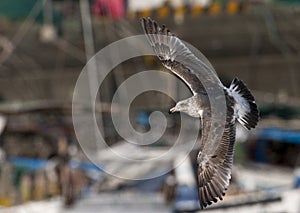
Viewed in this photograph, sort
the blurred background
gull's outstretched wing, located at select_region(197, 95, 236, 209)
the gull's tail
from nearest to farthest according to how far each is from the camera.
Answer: gull's outstretched wing, located at select_region(197, 95, 236, 209) < the gull's tail < the blurred background

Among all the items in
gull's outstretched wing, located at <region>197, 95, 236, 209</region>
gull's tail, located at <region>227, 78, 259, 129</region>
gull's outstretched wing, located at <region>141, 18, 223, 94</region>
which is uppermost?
gull's outstretched wing, located at <region>141, 18, 223, 94</region>

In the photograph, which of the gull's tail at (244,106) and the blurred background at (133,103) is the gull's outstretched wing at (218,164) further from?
the blurred background at (133,103)

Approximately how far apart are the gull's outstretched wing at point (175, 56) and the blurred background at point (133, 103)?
9.23ft

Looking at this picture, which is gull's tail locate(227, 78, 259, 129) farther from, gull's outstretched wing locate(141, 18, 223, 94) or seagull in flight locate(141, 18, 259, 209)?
gull's outstretched wing locate(141, 18, 223, 94)

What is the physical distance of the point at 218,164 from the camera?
16.4 ft

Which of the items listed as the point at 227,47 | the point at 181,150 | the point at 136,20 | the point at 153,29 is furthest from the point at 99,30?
the point at 153,29

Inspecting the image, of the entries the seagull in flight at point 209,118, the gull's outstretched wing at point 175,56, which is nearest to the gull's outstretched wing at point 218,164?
the seagull in flight at point 209,118

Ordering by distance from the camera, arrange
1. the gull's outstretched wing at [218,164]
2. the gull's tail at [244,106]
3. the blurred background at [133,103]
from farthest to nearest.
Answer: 1. the blurred background at [133,103]
2. the gull's tail at [244,106]
3. the gull's outstretched wing at [218,164]

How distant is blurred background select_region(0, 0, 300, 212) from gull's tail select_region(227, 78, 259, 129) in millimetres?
2765

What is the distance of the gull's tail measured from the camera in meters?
5.03

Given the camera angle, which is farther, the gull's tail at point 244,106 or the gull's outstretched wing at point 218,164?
the gull's tail at point 244,106

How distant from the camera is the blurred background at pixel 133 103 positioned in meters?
9.31

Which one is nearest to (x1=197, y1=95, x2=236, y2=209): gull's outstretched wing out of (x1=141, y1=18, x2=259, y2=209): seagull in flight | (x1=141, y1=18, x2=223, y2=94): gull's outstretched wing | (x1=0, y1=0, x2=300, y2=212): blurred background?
(x1=141, y1=18, x2=259, y2=209): seagull in flight

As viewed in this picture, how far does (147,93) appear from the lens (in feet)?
56.7
